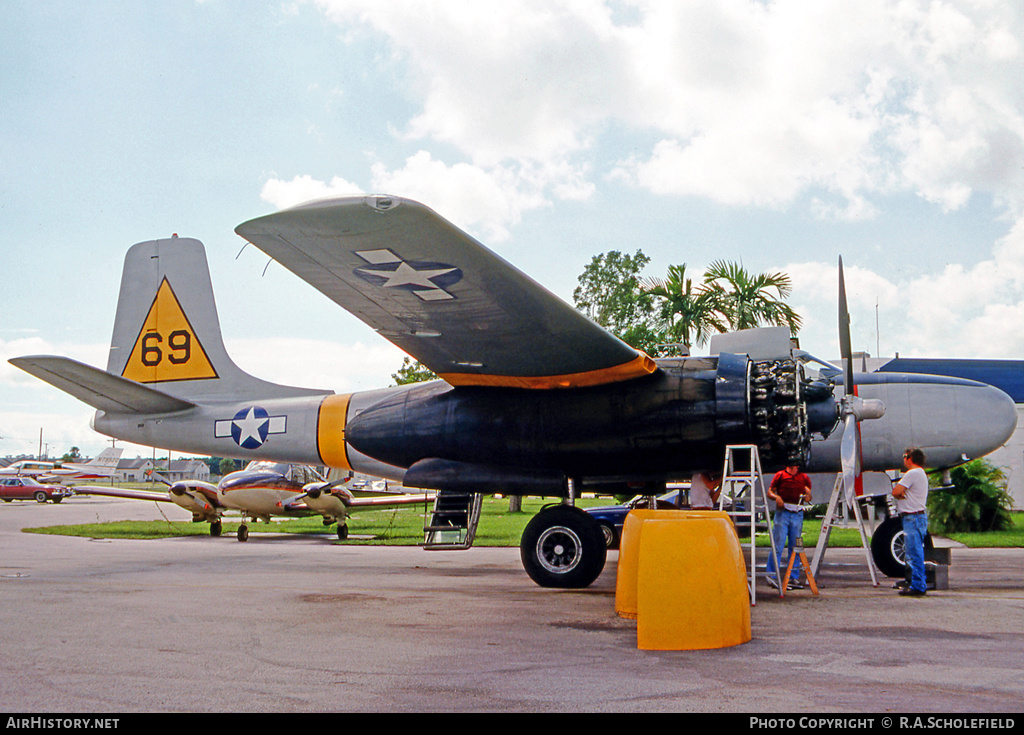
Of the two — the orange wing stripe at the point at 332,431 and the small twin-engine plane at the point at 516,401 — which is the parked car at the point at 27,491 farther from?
the orange wing stripe at the point at 332,431

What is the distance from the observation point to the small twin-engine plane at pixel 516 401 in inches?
273

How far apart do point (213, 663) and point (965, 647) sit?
5341 millimetres

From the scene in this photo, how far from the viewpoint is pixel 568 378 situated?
918cm

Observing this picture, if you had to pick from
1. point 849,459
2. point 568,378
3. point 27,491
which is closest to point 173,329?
point 568,378

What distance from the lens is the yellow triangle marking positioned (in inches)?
522

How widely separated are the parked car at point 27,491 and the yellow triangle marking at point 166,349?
45713mm

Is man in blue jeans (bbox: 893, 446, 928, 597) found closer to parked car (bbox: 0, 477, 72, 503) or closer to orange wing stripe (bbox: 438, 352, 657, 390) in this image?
orange wing stripe (bbox: 438, 352, 657, 390)

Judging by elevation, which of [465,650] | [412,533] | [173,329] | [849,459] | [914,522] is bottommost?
[412,533]

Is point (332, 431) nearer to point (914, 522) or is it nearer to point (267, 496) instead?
point (914, 522)

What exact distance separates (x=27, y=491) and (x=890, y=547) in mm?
58154

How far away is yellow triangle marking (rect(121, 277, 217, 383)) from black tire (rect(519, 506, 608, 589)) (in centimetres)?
697

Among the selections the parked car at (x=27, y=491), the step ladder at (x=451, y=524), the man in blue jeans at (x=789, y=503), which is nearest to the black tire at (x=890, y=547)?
the man in blue jeans at (x=789, y=503)

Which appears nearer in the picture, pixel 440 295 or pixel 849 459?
pixel 440 295
